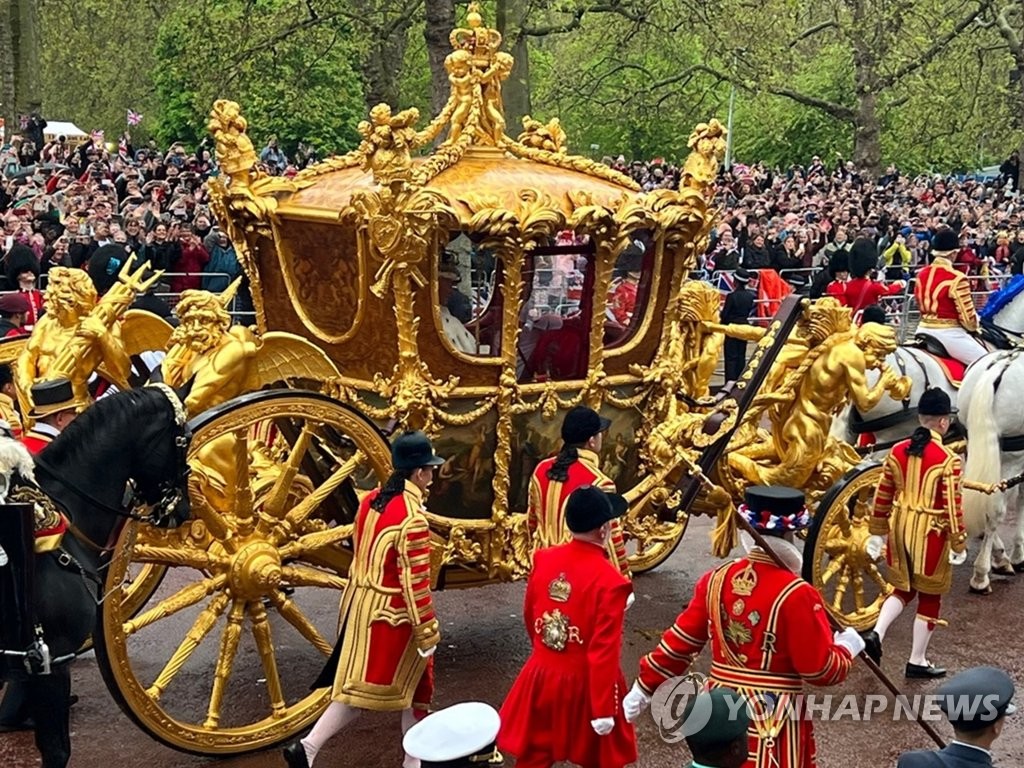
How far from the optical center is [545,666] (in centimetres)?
536

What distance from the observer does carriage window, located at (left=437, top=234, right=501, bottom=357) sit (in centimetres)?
693

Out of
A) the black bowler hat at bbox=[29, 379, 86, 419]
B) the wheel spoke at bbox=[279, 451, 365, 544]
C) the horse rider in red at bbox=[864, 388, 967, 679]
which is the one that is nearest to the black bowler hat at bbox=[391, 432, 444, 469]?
the wheel spoke at bbox=[279, 451, 365, 544]

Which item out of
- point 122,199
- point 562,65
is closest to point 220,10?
point 122,199

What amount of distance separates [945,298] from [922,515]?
3326 millimetres

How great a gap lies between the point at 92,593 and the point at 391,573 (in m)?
1.28

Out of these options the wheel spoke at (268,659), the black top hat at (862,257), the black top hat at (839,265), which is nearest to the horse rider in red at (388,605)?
the wheel spoke at (268,659)

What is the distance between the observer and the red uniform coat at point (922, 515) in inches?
287

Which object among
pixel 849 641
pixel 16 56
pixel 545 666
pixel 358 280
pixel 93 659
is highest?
pixel 16 56

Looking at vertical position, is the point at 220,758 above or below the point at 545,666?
below

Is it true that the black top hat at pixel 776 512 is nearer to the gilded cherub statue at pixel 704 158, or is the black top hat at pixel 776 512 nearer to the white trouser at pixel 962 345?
the gilded cherub statue at pixel 704 158

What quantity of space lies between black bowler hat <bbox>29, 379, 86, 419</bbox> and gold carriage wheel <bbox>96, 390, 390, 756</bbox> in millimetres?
956

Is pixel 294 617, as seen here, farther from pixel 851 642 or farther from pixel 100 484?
pixel 851 642

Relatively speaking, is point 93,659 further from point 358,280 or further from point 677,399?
point 677,399

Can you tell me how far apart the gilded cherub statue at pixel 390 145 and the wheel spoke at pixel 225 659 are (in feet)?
7.11
